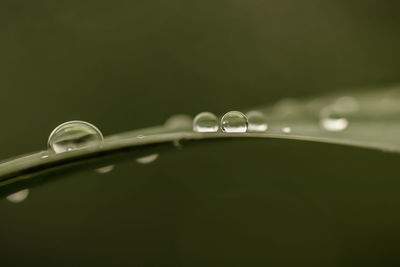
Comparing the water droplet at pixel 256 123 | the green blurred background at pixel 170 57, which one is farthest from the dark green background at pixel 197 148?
the water droplet at pixel 256 123

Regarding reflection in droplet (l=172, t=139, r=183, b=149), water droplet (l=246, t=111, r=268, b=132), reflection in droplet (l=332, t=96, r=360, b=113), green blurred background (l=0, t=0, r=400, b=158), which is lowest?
reflection in droplet (l=172, t=139, r=183, b=149)

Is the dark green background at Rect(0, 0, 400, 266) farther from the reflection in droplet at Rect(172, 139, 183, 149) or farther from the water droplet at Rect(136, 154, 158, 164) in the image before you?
the reflection in droplet at Rect(172, 139, 183, 149)

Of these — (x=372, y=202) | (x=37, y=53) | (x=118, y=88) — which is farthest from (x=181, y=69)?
(x=372, y=202)

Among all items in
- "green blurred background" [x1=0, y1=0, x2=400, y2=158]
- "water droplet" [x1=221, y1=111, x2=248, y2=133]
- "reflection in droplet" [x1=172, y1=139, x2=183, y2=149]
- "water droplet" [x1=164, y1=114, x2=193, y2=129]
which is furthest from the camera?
"green blurred background" [x1=0, y1=0, x2=400, y2=158]

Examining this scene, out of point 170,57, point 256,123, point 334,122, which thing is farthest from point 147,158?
point 170,57

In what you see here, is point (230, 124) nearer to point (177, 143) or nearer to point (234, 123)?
point (234, 123)

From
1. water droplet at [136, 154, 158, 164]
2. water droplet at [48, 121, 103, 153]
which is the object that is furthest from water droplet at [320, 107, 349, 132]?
water droplet at [48, 121, 103, 153]
